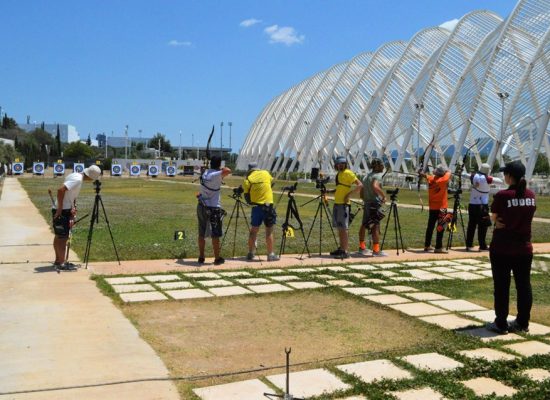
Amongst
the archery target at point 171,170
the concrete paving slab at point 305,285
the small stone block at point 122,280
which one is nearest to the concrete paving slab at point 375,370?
the concrete paving slab at point 305,285

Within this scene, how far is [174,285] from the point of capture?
8.96 m

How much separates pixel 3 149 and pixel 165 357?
3842 inches

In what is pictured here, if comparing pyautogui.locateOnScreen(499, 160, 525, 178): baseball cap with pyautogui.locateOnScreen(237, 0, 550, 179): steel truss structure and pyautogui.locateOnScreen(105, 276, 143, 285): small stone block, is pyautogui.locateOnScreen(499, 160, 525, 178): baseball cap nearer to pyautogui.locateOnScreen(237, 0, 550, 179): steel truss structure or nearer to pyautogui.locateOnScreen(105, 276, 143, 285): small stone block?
pyautogui.locateOnScreen(105, 276, 143, 285): small stone block

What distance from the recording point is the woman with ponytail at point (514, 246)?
671cm

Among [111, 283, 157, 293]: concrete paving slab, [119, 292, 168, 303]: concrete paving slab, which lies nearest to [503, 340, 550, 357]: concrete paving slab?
[119, 292, 168, 303]: concrete paving slab

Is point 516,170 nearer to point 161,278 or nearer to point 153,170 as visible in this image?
point 161,278

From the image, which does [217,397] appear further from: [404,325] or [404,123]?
[404,123]

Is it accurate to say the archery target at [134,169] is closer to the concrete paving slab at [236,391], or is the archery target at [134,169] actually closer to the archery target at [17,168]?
the archery target at [17,168]

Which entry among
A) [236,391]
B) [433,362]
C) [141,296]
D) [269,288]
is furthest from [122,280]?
[433,362]

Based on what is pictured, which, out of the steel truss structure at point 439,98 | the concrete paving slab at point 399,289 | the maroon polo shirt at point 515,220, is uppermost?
the steel truss structure at point 439,98

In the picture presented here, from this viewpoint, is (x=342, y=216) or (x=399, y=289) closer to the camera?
(x=399, y=289)

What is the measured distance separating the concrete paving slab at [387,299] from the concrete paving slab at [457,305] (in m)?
0.38

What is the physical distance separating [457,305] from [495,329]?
4.17ft

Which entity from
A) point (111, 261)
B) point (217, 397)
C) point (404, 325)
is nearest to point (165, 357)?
point (217, 397)
